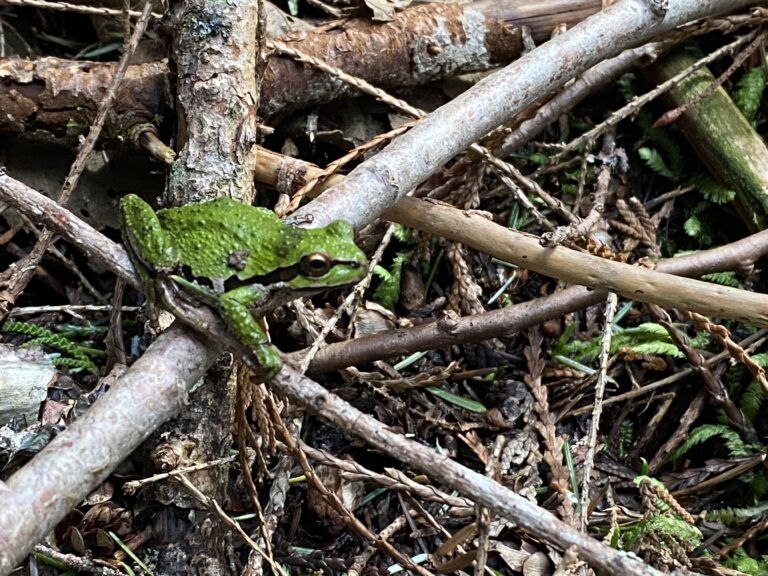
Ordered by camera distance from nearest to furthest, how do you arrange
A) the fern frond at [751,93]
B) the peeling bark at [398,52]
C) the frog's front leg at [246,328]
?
the frog's front leg at [246,328] → the peeling bark at [398,52] → the fern frond at [751,93]

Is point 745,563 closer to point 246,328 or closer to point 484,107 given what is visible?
point 484,107

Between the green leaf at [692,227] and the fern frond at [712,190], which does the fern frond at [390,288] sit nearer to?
the green leaf at [692,227]

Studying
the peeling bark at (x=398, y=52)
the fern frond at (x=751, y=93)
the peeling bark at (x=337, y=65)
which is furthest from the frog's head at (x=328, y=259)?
the fern frond at (x=751, y=93)

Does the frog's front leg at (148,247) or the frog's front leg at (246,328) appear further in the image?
the frog's front leg at (148,247)

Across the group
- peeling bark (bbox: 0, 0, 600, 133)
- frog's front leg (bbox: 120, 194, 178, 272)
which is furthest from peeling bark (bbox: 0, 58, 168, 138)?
frog's front leg (bbox: 120, 194, 178, 272)

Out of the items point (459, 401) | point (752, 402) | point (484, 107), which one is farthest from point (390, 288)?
point (752, 402)

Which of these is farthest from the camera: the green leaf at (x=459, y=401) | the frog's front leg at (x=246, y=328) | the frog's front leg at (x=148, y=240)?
the green leaf at (x=459, y=401)

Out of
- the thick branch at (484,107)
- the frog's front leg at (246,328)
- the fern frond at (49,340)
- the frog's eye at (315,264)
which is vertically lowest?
the fern frond at (49,340)

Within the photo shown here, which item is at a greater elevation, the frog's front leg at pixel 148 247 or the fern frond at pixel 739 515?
the frog's front leg at pixel 148 247

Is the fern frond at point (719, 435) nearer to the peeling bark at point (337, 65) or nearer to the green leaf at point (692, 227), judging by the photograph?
the green leaf at point (692, 227)
